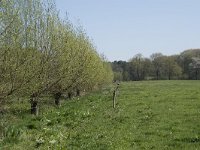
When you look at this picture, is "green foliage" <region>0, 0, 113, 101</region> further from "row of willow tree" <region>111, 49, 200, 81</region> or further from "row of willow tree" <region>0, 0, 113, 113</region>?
"row of willow tree" <region>111, 49, 200, 81</region>

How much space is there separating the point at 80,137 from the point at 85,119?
19.9 ft

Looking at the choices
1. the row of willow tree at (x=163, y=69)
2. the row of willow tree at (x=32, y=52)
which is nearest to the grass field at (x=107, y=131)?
the row of willow tree at (x=32, y=52)

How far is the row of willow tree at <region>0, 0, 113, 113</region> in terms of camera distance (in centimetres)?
1800

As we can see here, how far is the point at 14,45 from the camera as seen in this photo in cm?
1912

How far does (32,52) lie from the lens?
22.2m

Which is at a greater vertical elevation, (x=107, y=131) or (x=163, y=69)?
(x=163, y=69)

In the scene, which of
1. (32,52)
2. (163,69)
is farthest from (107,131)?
(163,69)

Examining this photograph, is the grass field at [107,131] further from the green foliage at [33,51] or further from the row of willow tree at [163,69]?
the row of willow tree at [163,69]

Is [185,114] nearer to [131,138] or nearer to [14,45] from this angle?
[131,138]

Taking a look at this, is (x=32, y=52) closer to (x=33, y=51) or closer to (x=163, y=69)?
(x=33, y=51)

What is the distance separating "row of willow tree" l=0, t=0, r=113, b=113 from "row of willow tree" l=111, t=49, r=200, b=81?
114m

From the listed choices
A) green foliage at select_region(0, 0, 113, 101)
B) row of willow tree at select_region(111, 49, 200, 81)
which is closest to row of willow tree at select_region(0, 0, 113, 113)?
green foliage at select_region(0, 0, 113, 101)

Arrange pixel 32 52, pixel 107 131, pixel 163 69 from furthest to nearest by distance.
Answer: pixel 163 69
pixel 32 52
pixel 107 131

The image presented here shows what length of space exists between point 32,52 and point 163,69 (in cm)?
13554
